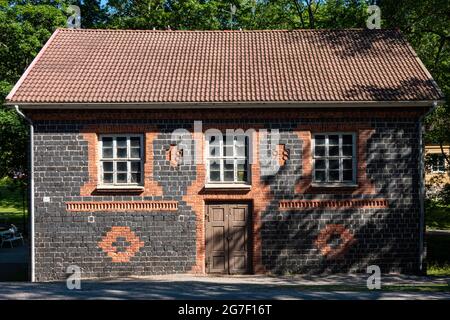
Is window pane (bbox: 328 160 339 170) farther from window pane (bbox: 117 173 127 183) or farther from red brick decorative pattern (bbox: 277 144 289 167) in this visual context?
window pane (bbox: 117 173 127 183)

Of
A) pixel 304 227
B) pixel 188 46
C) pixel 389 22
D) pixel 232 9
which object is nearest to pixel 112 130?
pixel 188 46

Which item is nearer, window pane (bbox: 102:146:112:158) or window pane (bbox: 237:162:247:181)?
window pane (bbox: 102:146:112:158)

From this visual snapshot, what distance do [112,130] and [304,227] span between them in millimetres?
6229

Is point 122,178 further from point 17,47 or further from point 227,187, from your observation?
point 17,47

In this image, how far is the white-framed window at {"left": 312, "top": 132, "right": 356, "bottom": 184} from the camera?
49.0 ft

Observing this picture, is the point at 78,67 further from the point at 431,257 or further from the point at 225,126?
the point at 431,257

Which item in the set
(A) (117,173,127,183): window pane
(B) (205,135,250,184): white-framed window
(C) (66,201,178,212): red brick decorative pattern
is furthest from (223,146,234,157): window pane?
(A) (117,173,127,183): window pane

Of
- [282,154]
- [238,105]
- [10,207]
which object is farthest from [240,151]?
[10,207]

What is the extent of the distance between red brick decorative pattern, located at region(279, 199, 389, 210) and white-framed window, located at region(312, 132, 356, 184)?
0.59m

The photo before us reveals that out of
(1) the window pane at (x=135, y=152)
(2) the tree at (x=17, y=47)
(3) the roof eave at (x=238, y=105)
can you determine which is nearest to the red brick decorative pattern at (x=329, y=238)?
(3) the roof eave at (x=238, y=105)

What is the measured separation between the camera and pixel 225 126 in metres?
14.8

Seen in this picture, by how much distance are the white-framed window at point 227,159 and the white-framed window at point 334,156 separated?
2.05m

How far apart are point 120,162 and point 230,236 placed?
153 inches

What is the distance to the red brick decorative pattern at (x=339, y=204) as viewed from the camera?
14.9 m
